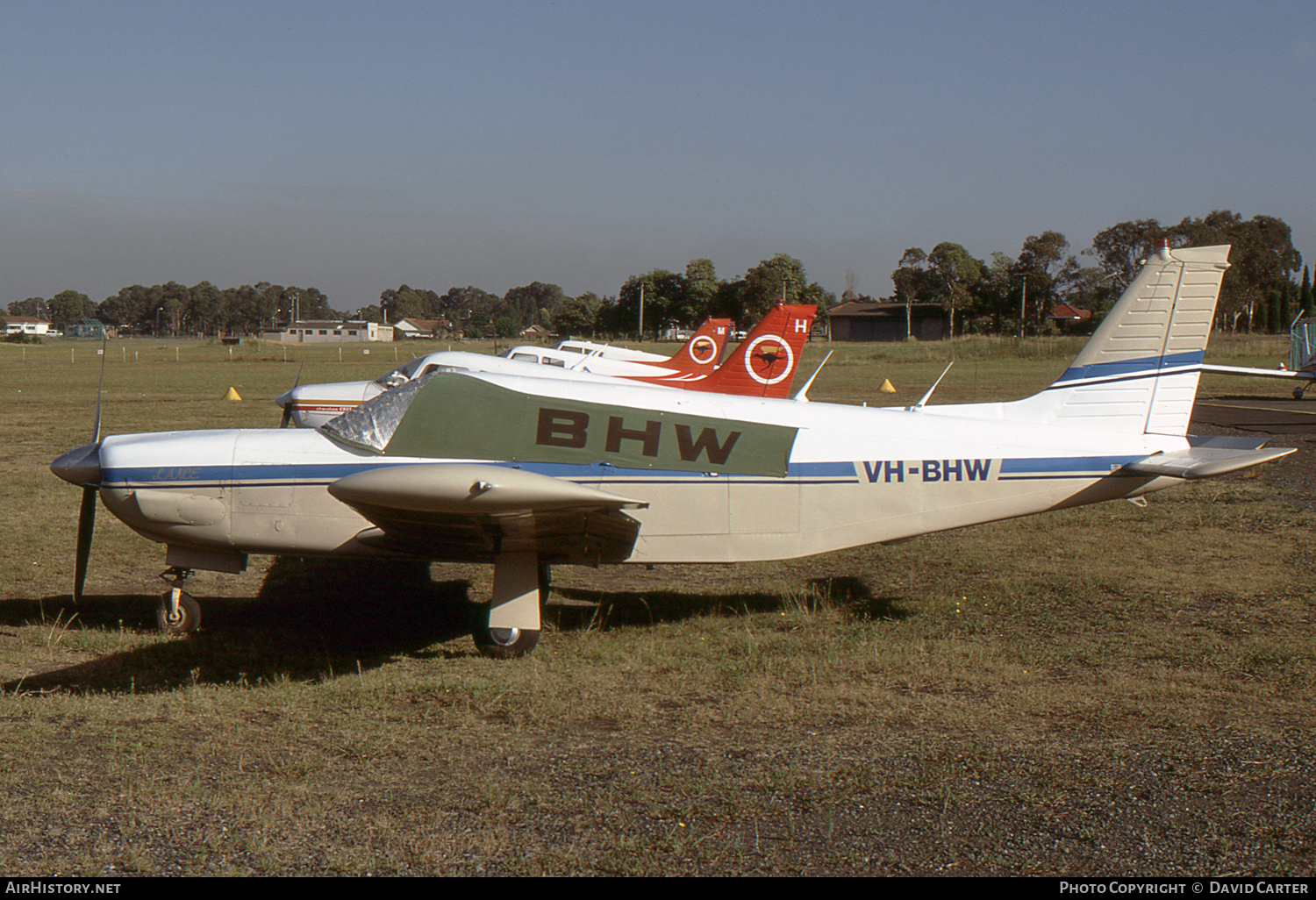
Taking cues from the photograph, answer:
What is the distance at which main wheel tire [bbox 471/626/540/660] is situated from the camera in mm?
6742

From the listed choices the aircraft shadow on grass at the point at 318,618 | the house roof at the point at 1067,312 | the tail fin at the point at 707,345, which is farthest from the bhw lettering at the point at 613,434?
the house roof at the point at 1067,312

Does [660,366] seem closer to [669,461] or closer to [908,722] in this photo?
[669,461]

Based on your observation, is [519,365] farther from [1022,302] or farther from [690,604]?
[1022,302]

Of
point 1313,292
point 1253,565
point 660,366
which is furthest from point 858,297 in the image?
point 1253,565

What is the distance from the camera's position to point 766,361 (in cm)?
1897

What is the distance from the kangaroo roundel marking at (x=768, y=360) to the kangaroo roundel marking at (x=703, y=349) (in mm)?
4177

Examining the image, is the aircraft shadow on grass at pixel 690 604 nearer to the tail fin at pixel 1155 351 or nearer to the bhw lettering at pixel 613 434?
the bhw lettering at pixel 613 434

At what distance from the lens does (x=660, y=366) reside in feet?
68.1

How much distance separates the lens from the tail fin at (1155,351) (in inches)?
286

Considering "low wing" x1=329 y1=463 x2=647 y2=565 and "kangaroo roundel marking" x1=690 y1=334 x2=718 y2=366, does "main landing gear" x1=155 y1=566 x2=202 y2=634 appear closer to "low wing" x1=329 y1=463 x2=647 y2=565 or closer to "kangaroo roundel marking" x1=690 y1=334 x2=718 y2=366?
"low wing" x1=329 y1=463 x2=647 y2=565

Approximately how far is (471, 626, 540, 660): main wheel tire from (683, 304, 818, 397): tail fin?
38.6 ft

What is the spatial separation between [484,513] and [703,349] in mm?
18384

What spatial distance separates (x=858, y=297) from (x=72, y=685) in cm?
13234
